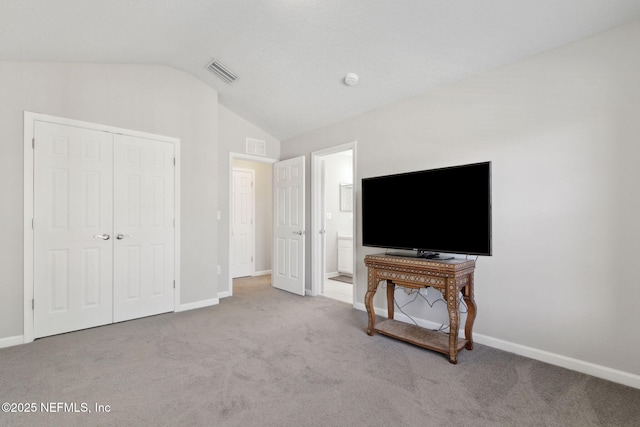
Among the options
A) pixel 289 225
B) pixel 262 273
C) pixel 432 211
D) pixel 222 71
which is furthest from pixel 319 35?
pixel 262 273

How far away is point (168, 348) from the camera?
270 centimetres

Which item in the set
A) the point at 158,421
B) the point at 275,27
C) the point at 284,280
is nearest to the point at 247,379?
the point at 158,421

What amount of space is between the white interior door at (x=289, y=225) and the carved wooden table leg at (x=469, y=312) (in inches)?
94.7

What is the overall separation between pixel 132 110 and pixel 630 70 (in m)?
4.61

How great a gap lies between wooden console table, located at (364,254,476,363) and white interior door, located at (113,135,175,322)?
8.20ft

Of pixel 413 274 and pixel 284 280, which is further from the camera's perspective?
pixel 284 280

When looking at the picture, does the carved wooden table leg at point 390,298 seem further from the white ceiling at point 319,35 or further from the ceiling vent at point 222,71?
the ceiling vent at point 222,71

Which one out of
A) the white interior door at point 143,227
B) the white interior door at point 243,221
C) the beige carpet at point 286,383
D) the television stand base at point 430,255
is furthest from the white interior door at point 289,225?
the television stand base at point 430,255

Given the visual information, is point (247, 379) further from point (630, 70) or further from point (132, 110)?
point (630, 70)

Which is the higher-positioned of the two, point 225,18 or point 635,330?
point 225,18

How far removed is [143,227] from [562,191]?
4.19 meters

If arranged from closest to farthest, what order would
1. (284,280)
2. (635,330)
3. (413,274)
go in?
(635,330) → (413,274) → (284,280)

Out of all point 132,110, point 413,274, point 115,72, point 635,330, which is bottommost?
point 635,330

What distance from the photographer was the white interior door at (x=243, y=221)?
5.82 meters
